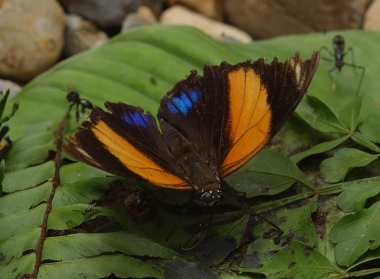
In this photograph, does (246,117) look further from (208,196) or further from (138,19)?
(138,19)

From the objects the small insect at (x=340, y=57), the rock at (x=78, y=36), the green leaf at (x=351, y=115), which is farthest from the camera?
the rock at (x=78, y=36)

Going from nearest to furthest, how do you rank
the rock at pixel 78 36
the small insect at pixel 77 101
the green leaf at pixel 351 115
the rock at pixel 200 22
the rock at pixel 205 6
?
the green leaf at pixel 351 115 < the small insect at pixel 77 101 < the rock at pixel 78 36 < the rock at pixel 200 22 < the rock at pixel 205 6

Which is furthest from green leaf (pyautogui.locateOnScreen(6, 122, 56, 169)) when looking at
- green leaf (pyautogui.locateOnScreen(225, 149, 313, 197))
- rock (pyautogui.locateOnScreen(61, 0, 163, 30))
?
rock (pyautogui.locateOnScreen(61, 0, 163, 30))

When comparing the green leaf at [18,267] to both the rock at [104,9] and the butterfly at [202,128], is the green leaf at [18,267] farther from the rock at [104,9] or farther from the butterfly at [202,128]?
the rock at [104,9]

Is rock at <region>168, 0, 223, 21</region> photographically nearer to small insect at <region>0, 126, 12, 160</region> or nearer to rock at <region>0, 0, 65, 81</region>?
rock at <region>0, 0, 65, 81</region>

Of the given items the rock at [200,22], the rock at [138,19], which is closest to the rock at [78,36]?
the rock at [138,19]

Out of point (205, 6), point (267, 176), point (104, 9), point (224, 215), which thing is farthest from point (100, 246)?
point (205, 6)

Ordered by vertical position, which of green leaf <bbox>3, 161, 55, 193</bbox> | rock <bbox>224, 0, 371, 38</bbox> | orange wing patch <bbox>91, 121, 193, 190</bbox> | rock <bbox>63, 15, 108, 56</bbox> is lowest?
rock <bbox>63, 15, 108, 56</bbox>

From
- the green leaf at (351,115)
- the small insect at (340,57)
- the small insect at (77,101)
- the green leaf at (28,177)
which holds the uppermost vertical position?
the green leaf at (351,115)
